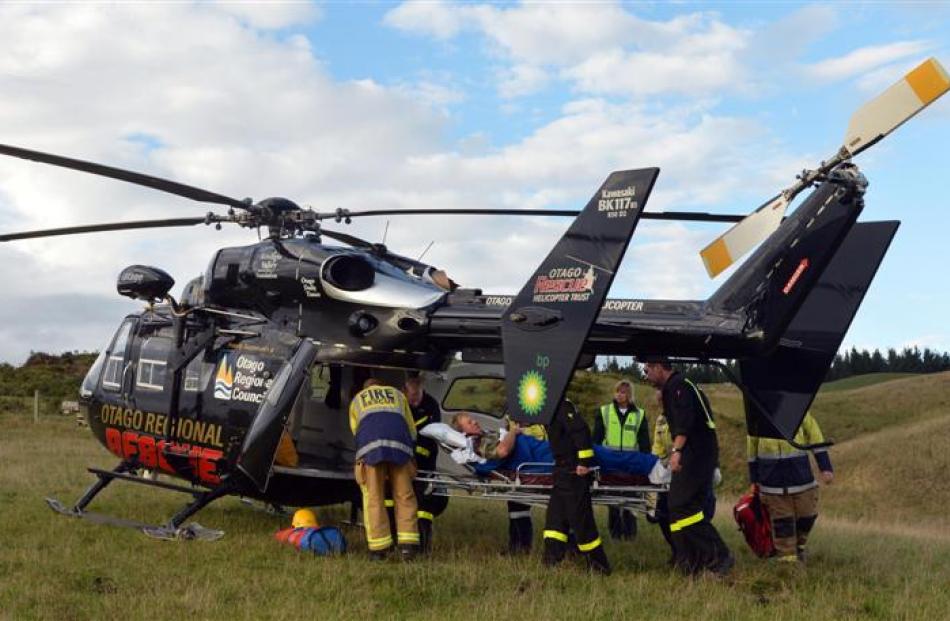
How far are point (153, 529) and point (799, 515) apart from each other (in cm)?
672

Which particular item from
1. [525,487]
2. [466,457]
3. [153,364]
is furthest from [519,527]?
[153,364]

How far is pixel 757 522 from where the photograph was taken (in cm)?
968

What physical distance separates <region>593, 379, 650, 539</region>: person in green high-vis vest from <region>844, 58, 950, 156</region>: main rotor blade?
5.03 meters

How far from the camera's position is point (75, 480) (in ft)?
49.6

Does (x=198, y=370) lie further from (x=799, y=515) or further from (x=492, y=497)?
(x=799, y=515)

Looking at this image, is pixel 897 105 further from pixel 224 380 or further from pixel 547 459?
pixel 224 380

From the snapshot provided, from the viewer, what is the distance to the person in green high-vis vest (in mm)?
11594

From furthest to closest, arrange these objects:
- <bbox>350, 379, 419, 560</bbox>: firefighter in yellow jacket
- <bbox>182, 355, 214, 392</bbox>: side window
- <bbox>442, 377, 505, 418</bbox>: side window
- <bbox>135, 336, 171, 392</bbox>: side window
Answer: <bbox>442, 377, 505, 418</bbox>: side window, <bbox>135, 336, 171, 392</bbox>: side window, <bbox>182, 355, 214, 392</bbox>: side window, <bbox>350, 379, 419, 560</bbox>: firefighter in yellow jacket

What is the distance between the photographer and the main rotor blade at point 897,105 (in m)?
6.44

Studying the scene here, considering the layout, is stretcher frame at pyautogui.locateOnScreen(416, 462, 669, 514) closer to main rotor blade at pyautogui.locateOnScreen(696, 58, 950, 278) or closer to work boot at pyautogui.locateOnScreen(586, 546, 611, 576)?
work boot at pyautogui.locateOnScreen(586, 546, 611, 576)

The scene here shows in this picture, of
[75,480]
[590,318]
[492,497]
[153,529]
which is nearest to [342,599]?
[492,497]

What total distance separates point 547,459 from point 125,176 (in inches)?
196

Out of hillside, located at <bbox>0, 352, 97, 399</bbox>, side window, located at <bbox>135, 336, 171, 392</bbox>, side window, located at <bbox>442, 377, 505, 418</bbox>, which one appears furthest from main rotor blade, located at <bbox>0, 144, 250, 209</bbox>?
hillside, located at <bbox>0, 352, 97, 399</bbox>

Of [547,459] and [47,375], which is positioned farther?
[47,375]
